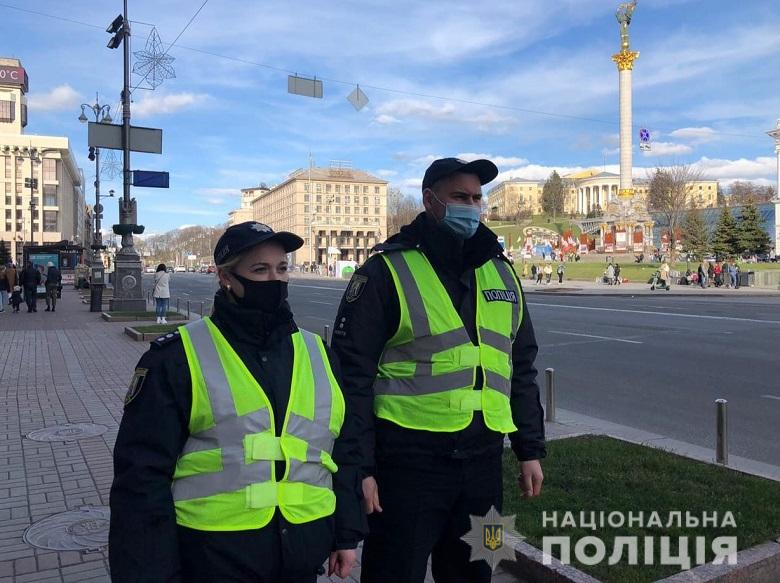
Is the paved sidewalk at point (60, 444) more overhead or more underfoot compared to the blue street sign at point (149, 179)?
more underfoot

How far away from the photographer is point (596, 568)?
3730 millimetres

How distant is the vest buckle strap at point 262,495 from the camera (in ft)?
6.64

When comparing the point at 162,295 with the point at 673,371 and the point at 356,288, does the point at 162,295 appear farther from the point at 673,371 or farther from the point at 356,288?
Answer: the point at 356,288

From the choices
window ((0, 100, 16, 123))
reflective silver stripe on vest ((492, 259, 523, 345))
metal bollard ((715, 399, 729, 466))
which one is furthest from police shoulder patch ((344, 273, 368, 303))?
window ((0, 100, 16, 123))

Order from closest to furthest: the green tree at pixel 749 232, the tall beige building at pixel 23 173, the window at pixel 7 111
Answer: the green tree at pixel 749 232 → the tall beige building at pixel 23 173 → the window at pixel 7 111

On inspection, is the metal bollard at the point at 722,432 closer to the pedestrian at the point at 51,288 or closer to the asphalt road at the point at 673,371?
Answer: the asphalt road at the point at 673,371

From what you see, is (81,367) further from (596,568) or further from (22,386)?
(596,568)

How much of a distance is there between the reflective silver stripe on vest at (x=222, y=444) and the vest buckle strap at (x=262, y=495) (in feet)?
0.06

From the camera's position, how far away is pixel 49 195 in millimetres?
112250

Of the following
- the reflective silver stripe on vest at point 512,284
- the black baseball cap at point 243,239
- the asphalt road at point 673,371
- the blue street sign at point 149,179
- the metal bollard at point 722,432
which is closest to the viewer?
the black baseball cap at point 243,239

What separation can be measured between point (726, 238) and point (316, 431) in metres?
66.6

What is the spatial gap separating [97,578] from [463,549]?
7.85ft

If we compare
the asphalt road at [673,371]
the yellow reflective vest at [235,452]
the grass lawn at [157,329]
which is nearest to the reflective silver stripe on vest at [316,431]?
the yellow reflective vest at [235,452]

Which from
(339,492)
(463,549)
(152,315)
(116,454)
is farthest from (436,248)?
(152,315)
